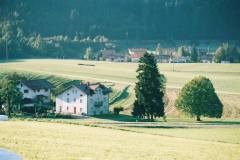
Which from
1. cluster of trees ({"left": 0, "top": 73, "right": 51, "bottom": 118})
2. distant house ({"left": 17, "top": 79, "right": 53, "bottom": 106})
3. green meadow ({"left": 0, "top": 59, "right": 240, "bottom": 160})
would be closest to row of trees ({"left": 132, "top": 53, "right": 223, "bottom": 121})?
green meadow ({"left": 0, "top": 59, "right": 240, "bottom": 160})

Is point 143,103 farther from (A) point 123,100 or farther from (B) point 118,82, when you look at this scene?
(B) point 118,82

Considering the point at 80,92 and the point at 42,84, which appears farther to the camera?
the point at 42,84

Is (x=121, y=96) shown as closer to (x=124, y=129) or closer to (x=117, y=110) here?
(x=117, y=110)

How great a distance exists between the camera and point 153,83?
293 ft

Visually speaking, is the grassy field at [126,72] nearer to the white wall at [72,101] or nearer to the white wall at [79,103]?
the white wall at [79,103]

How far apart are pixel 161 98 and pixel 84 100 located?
22.5m

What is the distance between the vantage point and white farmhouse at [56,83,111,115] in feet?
347

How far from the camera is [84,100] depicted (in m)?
106

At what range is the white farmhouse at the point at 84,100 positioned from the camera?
10562 centimetres

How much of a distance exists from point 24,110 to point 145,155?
Answer: 74048 millimetres

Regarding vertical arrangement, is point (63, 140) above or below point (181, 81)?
below

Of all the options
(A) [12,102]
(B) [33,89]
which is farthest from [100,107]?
(A) [12,102]

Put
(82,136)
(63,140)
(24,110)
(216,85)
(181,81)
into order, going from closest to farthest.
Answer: (63,140) → (82,136) → (24,110) → (216,85) → (181,81)

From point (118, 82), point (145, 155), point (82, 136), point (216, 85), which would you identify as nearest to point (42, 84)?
point (118, 82)
